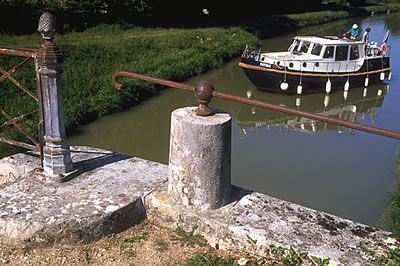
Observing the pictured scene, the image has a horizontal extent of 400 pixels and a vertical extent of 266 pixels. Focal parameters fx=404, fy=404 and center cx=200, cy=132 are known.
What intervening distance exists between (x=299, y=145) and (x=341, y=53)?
19.6ft

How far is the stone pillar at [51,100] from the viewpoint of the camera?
314 centimetres

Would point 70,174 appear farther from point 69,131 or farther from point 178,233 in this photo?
point 69,131

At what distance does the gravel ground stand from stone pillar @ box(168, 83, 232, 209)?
0.33m

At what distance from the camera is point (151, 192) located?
317 centimetres

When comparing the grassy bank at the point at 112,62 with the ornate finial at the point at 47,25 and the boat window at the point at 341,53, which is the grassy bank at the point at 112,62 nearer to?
the ornate finial at the point at 47,25

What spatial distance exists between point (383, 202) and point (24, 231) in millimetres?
5898

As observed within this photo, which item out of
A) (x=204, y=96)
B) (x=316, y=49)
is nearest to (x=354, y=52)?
(x=316, y=49)

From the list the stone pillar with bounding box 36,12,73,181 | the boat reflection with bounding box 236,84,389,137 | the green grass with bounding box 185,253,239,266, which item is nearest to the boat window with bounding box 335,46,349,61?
the boat reflection with bounding box 236,84,389,137

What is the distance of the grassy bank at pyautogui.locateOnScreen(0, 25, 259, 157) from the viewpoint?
31.3ft

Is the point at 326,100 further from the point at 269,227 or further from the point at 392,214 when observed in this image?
the point at 269,227

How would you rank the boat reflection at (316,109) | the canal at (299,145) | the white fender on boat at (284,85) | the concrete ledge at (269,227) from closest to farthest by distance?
the concrete ledge at (269,227), the canal at (299,145), the boat reflection at (316,109), the white fender on boat at (284,85)

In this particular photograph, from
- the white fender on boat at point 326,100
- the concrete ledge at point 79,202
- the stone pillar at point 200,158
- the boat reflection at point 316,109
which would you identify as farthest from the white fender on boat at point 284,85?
the stone pillar at point 200,158

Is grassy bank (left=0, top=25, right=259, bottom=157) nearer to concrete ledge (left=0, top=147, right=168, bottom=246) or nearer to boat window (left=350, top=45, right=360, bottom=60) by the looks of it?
concrete ledge (left=0, top=147, right=168, bottom=246)

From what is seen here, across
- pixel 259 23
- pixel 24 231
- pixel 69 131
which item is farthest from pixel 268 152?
pixel 259 23
